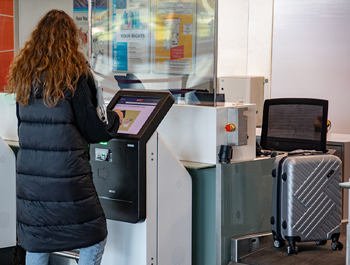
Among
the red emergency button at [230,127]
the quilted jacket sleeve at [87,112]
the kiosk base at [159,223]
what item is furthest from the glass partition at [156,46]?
the quilted jacket sleeve at [87,112]

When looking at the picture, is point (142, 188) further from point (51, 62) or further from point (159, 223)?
point (51, 62)

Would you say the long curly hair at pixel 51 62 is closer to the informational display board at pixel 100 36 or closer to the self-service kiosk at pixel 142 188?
the self-service kiosk at pixel 142 188

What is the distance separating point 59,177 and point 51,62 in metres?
0.53

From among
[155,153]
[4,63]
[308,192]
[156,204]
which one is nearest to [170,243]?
[156,204]

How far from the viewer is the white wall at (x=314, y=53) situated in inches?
217

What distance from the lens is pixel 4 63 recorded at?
200 inches

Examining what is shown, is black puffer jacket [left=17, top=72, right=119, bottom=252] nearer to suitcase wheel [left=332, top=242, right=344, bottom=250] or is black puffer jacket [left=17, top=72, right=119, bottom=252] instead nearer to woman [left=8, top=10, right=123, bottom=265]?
woman [left=8, top=10, right=123, bottom=265]

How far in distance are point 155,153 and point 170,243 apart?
555 mm

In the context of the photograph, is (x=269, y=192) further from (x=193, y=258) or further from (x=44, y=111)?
(x=44, y=111)

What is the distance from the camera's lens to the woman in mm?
2291

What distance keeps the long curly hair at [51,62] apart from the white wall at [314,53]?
12.7 ft

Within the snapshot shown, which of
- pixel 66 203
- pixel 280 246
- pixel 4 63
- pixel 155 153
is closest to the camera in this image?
pixel 66 203

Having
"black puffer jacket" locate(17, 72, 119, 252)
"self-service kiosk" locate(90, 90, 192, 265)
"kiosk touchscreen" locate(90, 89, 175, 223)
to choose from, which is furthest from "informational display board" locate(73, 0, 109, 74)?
"black puffer jacket" locate(17, 72, 119, 252)

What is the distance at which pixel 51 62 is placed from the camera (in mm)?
2330
